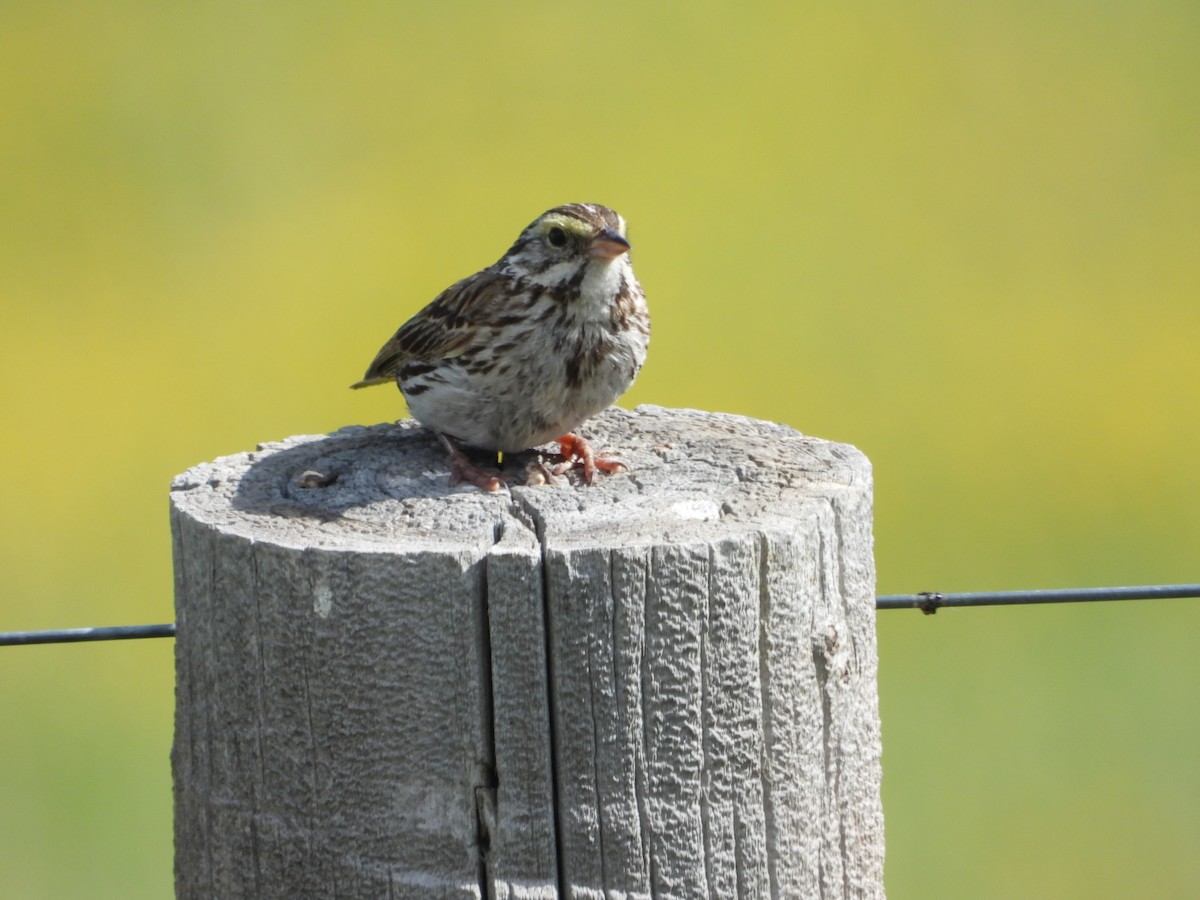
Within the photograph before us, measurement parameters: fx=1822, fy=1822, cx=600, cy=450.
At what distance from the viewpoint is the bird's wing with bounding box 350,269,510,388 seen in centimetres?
507

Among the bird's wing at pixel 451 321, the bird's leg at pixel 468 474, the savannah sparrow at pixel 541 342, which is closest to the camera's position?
the bird's leg at pixel 468 474

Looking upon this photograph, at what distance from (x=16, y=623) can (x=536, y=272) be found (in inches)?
239

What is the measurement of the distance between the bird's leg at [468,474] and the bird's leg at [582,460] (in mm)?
168

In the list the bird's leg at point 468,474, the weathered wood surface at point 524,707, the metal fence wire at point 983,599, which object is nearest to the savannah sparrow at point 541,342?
the bird's leg at point 468,474

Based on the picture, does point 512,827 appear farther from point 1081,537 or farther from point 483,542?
point 1081,537

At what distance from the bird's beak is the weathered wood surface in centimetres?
137

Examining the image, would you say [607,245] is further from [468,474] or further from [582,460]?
[468,474]

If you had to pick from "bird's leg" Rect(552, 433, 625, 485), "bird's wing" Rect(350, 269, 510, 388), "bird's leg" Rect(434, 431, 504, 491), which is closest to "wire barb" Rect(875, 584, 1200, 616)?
"bird's leg" Rect(552, 433, 625, 485)

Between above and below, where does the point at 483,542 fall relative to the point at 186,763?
above

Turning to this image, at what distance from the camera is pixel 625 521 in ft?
12.2

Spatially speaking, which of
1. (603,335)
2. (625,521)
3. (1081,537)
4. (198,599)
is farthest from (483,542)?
(1081,537)

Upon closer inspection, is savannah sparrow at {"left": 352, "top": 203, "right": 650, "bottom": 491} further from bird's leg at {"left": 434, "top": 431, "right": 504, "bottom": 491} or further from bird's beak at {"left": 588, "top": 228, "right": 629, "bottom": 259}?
bird's leg at {"left": 434, "top": 431, "right": 504, "bottom": 491}

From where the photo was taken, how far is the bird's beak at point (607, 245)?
4922 mm

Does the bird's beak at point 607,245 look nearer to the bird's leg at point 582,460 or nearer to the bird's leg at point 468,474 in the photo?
the bird's leg at point 582,460
